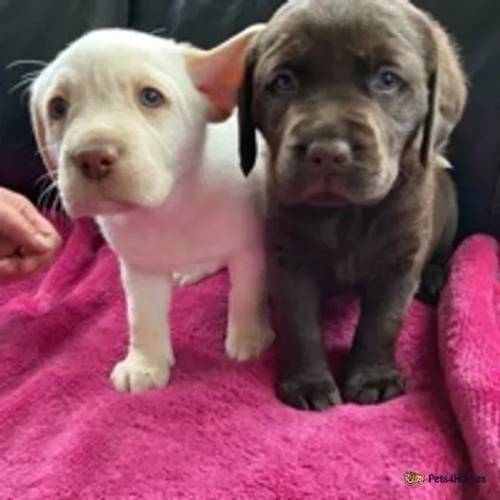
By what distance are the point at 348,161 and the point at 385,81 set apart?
159 millimetres

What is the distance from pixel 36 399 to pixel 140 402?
175 mm

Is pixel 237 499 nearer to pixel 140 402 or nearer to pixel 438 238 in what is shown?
pixel 140 402

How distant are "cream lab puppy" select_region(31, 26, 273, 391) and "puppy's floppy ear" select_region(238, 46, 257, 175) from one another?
16 mm

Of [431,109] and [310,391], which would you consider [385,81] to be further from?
[310,391]

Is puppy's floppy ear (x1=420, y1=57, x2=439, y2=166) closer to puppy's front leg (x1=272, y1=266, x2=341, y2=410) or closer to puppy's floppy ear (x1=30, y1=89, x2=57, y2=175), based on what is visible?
puppy's front leg (x1=272, y1=266, x2=341, y2=410)

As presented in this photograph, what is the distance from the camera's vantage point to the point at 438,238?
1.82 meters

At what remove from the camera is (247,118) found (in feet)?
4.91

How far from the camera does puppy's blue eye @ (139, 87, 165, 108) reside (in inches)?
53.1

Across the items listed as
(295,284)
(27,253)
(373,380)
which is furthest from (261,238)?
(27,253)

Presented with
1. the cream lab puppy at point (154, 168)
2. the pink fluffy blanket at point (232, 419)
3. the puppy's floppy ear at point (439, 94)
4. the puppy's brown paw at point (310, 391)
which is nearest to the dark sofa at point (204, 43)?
the pink fluffy blanket at point (232, 419)

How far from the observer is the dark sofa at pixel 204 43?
193 centimetres

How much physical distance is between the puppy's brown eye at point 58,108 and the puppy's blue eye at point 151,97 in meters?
0.11

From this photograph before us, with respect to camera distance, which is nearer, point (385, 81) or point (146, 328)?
point (385, 81)

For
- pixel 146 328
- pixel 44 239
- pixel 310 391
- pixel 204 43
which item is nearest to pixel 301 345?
pixel 310 391
